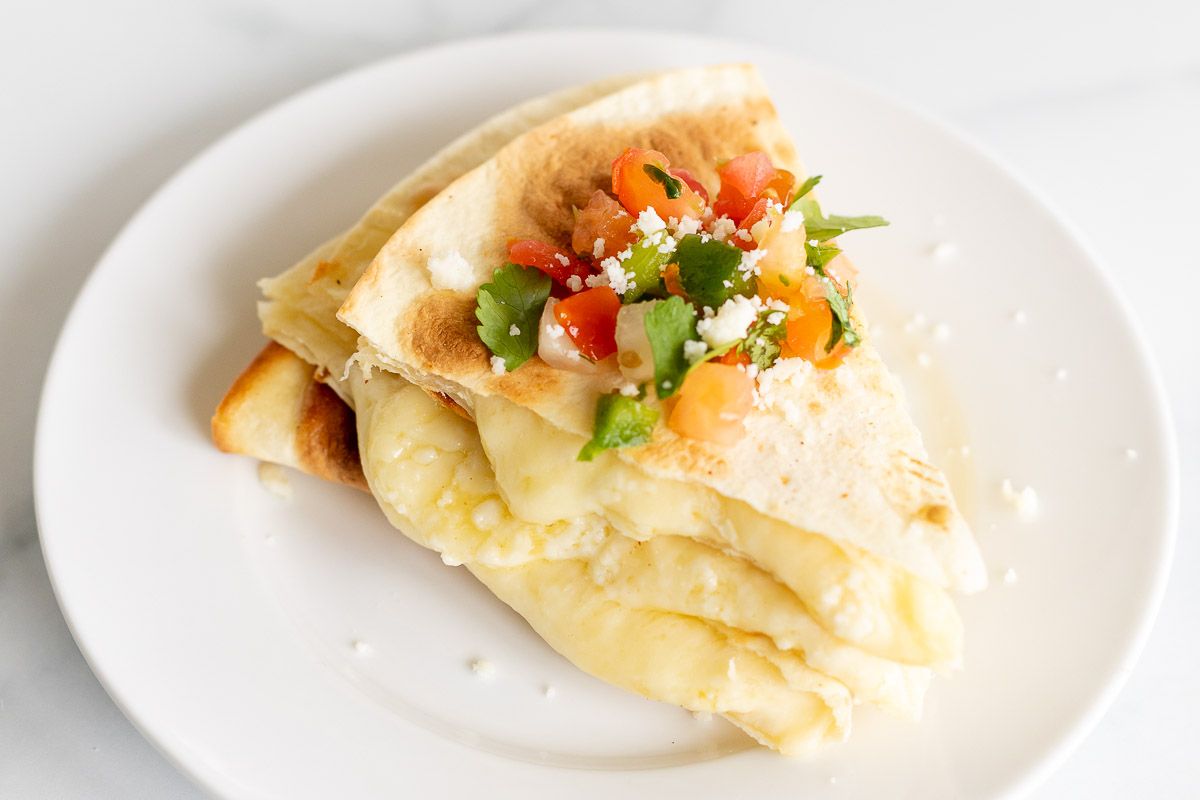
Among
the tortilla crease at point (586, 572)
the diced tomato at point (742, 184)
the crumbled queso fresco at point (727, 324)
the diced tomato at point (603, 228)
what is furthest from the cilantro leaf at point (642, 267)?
the tortilla crease at point (586, 572)

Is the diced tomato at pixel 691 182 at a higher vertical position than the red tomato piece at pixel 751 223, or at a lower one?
higher

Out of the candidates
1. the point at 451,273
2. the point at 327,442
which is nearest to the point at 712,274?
the point at 451,273

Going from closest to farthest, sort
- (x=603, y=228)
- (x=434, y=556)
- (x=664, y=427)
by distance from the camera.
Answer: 1. (x=664, y=427)
2. (x=603, y=228)
3. (x=434, y=556)

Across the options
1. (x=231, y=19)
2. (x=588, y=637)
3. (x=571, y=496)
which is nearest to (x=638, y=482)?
(x=571, y=496)

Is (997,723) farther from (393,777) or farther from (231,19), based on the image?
(231,19)

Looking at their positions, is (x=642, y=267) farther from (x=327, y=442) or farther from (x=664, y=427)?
(x=327, y=442)

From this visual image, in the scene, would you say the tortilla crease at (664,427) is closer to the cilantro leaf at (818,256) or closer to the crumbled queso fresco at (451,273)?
the crumbled queso fresco at (451,273)
